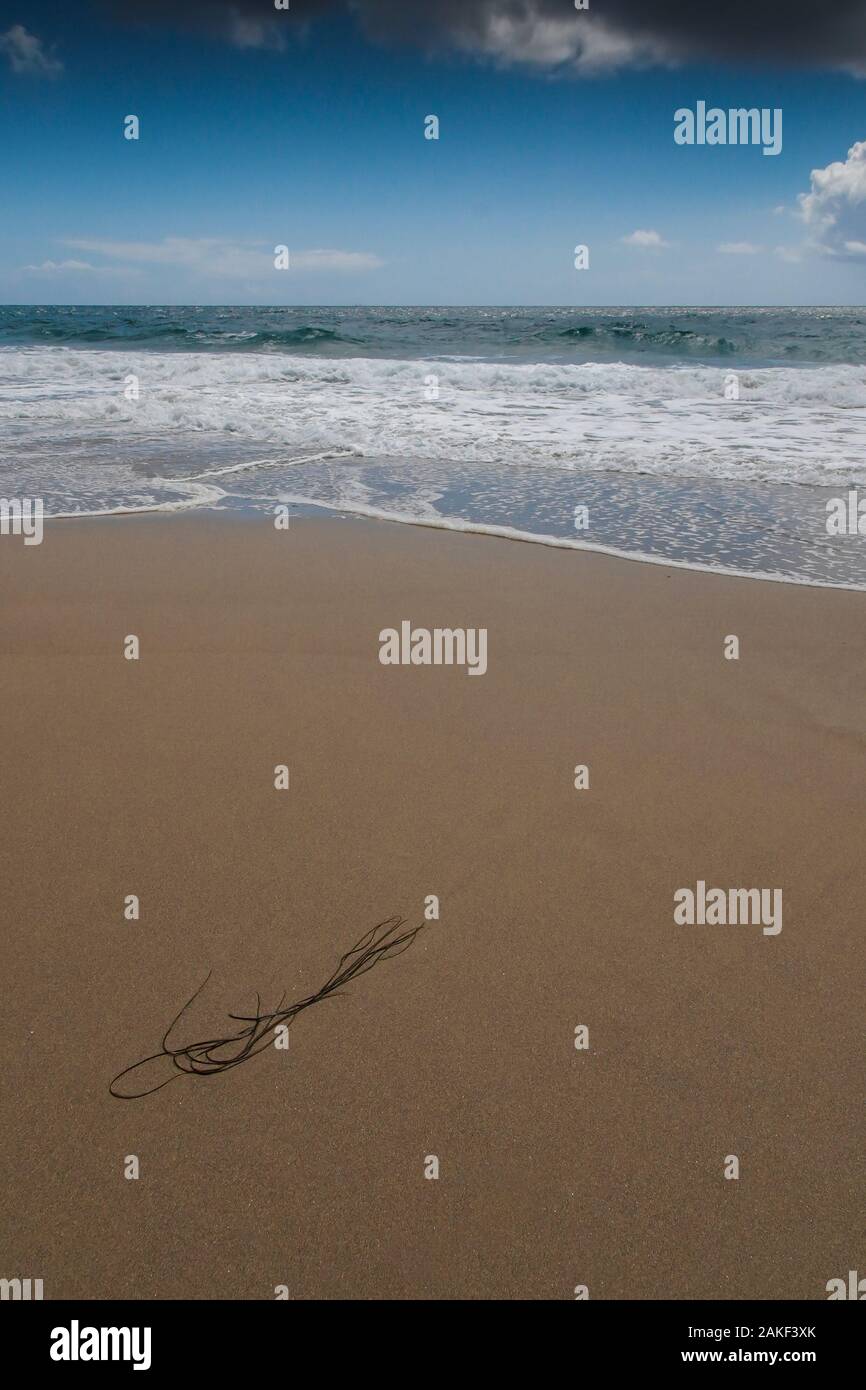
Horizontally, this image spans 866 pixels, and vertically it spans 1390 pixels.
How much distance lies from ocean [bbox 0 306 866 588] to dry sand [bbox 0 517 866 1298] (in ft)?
8.10

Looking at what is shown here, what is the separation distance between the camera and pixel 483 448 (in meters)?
9.88

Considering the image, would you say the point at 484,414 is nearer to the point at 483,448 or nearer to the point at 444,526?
the point at 483,448

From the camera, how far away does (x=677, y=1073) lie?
1.92m

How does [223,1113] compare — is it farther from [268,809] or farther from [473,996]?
[268,809]

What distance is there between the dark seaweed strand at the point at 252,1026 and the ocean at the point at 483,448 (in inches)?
160

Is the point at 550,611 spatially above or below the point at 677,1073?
above

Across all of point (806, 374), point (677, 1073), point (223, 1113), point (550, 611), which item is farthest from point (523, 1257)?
point (806, 374)

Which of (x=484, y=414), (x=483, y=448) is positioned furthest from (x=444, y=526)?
(x=484, y=414)

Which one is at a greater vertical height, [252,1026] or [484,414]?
[484,414]

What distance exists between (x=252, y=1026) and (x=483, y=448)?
880cm

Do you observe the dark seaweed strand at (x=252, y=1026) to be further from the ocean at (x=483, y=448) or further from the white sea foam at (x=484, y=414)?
the white sea foam at (x=484, y=414)

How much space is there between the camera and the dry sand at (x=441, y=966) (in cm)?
162

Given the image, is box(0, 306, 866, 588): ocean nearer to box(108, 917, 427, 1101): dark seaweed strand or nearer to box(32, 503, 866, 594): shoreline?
box(32, 503, 866, 594): shoreline
